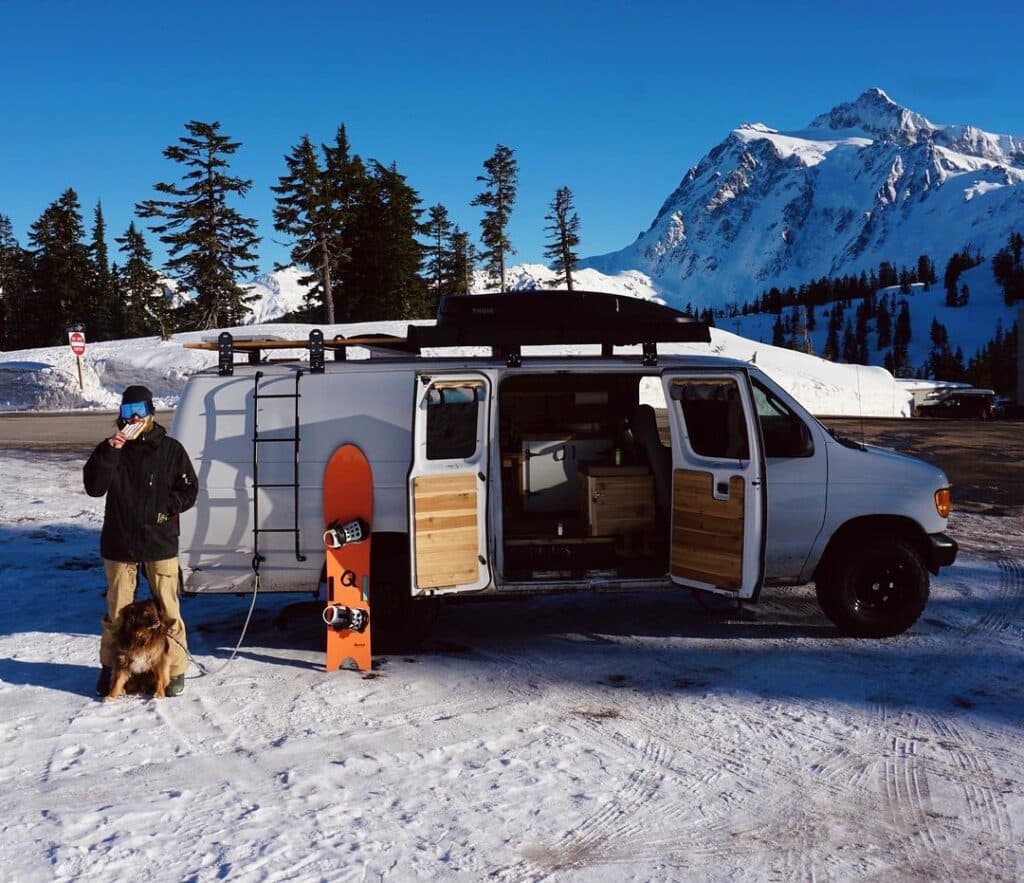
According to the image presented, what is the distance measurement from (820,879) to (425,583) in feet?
11.6

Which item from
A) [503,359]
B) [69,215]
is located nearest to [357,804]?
[503,359]

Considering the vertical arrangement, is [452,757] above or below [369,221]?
below

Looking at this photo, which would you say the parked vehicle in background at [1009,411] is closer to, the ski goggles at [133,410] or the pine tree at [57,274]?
the ski goggles at [133,410]

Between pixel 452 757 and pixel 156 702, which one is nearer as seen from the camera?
pixel 452 757

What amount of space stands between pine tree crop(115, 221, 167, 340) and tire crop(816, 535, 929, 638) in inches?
2758

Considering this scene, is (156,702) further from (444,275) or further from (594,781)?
(444,275)

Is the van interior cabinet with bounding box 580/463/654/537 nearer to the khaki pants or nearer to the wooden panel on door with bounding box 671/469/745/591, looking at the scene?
the wooden panel on door with bounding box 671/469/745/591

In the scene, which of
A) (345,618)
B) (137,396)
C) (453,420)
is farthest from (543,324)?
(137,396)

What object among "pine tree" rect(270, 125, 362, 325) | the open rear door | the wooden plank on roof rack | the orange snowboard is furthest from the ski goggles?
"pine tree" rect(270, 125, 362, 325)

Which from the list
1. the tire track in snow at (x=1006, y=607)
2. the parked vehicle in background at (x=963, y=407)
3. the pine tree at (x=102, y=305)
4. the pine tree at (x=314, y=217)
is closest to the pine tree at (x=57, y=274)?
the pine tree at (x=102, y=305)

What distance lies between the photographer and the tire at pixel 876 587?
6973 millimetres

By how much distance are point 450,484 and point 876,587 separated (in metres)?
3.74

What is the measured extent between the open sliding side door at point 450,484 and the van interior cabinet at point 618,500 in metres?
1.33

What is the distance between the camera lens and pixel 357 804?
4367 millimetres
